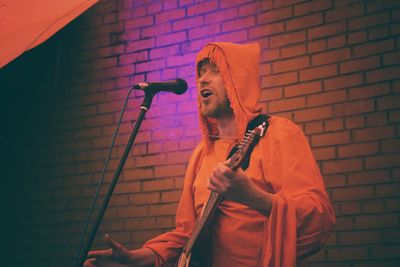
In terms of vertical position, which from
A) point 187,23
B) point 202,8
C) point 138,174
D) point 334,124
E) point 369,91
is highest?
point 202,8

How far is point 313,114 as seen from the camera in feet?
12.7

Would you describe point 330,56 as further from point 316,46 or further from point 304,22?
point 304,22

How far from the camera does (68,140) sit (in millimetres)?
5000

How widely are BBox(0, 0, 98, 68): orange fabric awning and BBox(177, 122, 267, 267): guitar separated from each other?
61.0 inches

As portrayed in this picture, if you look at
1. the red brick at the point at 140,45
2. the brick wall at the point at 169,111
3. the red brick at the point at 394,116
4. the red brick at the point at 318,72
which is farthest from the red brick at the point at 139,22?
the red brick at the point at 394,116

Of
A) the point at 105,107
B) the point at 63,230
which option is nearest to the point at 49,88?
the point at 105,107

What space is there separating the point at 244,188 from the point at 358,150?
5.01 ft

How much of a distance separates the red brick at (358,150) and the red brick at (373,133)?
0.04 m

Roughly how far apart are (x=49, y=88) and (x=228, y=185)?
320 centimetres

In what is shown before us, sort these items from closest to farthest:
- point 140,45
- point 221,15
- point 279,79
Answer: point 279,79 → point 221,15 → point 140,45

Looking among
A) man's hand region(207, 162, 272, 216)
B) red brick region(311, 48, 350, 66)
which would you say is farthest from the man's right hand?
red brick region(311, 48, 350, 66)

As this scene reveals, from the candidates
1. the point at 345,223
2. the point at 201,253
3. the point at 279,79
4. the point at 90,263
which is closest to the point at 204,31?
the point at 279,79

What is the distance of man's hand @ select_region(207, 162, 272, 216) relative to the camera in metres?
2.38

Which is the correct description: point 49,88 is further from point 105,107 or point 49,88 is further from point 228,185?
point 228,185
